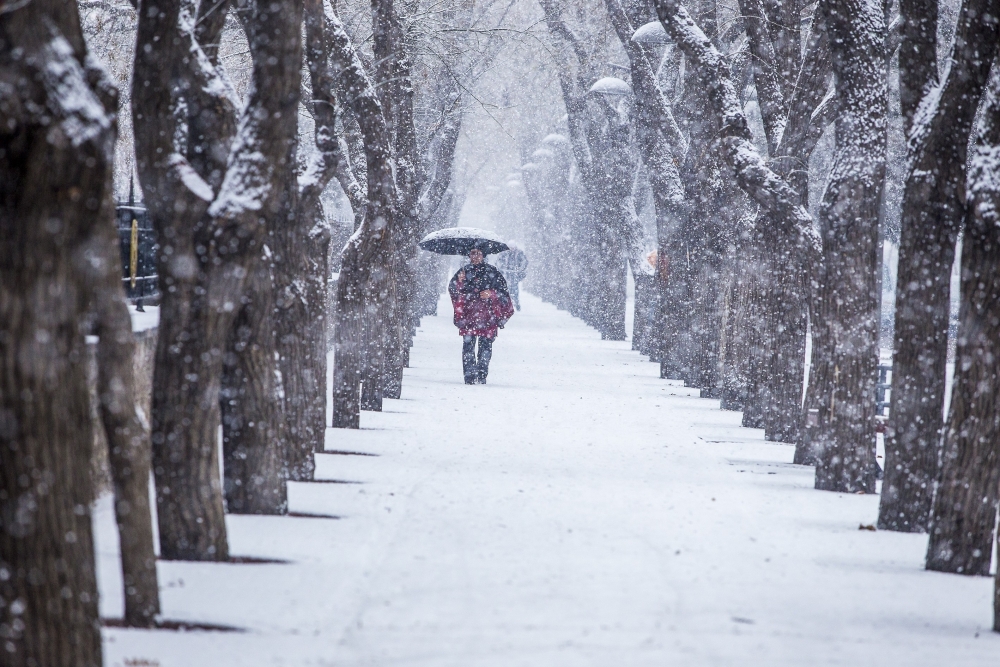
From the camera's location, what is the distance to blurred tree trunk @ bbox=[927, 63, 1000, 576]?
6.37m

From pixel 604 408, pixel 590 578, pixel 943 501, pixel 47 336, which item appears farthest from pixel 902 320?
pixel 604 408

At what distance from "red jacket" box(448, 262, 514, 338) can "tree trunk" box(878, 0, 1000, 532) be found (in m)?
9.68

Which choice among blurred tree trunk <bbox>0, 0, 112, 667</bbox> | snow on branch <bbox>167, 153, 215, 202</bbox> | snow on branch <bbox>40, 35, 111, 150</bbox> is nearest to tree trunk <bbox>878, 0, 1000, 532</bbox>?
snow on branch <bbox>167, 153, 215, 202</bbox>

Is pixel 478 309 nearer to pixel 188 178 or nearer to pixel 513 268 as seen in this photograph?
pixel 188 178

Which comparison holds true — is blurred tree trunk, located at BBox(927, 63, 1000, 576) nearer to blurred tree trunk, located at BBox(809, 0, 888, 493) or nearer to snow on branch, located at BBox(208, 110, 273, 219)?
blurred tree trunk, located at BBox(809, 0, 888, 493)

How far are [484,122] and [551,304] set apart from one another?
13.5m

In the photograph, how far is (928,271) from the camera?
25.0 ft

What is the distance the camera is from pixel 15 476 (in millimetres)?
3754

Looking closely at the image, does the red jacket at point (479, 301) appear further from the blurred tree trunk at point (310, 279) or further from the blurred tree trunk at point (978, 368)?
the blurred tree trunk at point (978, 368)

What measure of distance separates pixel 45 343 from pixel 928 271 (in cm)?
547

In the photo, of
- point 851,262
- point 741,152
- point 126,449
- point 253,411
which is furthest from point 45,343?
point 741,152

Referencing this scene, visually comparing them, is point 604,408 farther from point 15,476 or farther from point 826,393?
point 15,476

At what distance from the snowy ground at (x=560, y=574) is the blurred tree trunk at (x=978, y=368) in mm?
413

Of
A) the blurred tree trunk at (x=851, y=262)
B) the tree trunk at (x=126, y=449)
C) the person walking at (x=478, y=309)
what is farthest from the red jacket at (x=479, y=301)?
the tree trunk at (x=126, y=449)
